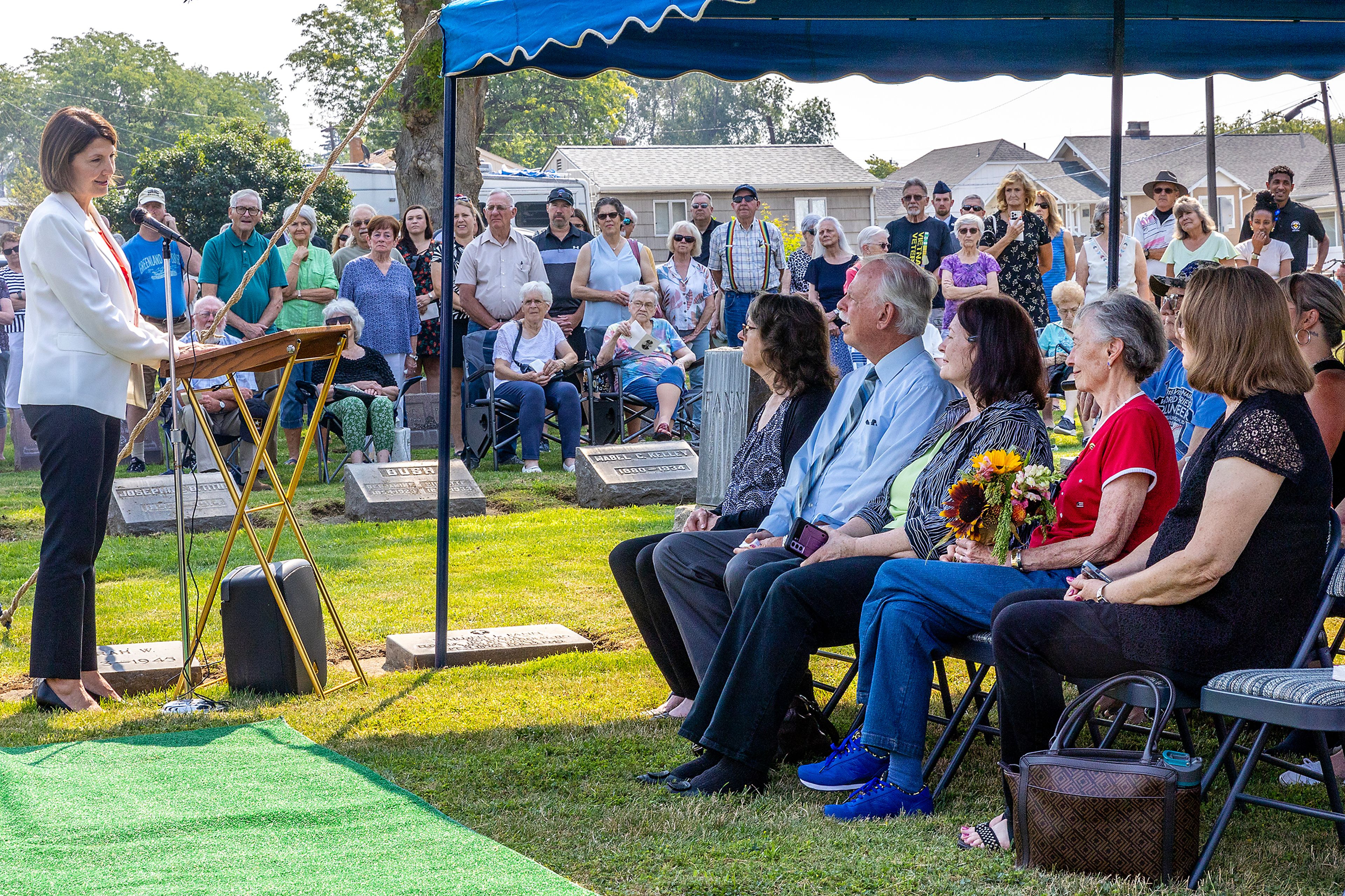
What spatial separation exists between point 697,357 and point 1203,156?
48.9m

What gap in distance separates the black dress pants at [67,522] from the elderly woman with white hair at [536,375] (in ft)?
18.8

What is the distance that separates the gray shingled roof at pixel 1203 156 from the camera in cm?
5556

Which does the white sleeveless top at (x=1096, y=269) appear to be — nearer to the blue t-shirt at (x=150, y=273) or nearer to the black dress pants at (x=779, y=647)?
the blue t-shirt at (x=150, y=273)

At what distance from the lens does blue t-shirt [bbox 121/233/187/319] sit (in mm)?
11133

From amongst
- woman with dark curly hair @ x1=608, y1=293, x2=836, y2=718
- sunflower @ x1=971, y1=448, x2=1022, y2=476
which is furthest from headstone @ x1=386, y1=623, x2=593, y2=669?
sunflower @ x1=971, y1=448, x2=1022, y2=476

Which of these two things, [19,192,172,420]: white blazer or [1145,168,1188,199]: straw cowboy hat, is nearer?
[19,192,172,420]: white blazer

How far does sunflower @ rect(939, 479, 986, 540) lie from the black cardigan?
3.40ft

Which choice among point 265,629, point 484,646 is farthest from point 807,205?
point 265,629

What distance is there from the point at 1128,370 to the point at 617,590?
12.5 ft

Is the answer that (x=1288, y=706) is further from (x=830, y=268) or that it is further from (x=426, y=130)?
(x=426, y=130)

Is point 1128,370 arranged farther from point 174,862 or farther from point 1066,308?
point 1066,308

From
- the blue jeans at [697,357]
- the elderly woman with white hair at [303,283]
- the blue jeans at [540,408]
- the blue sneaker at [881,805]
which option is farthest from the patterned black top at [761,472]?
the elderly woman with white hair at [303,283]

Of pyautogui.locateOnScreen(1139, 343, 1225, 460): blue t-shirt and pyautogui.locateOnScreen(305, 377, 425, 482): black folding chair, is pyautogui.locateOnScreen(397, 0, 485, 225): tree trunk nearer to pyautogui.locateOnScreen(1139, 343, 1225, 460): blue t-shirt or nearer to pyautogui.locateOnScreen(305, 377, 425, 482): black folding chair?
pyautogui.locateOnScreen(305, 377, 425, 482): black folding chair

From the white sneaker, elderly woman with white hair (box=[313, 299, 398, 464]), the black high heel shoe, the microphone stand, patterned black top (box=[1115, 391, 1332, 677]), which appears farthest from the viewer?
elderly woman with white hair (box=[313, 299, 398, 464])
